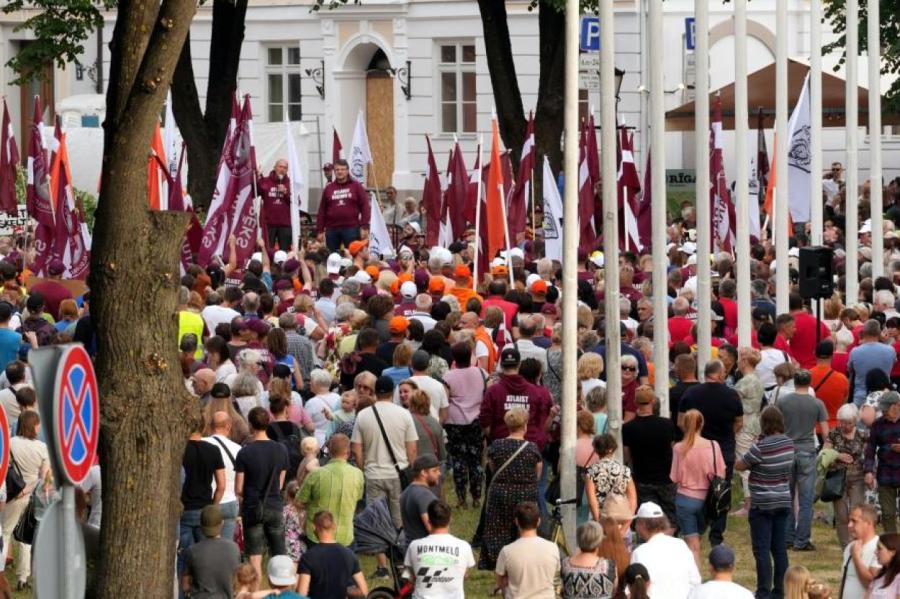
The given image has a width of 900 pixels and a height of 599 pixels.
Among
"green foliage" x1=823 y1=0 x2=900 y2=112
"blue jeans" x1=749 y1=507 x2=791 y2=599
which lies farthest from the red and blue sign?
"green foliage" x1=823 y1=0 x2=900 y2=112

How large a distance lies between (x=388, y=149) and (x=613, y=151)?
31689mm

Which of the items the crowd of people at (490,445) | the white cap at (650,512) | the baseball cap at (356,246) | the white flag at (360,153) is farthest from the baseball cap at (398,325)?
the white flag at (360,153)

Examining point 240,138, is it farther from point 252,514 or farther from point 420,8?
point 420,8

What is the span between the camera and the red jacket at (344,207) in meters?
29.0

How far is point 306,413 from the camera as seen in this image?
17.2m

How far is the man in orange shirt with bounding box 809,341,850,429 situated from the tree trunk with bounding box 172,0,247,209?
54.5 feet

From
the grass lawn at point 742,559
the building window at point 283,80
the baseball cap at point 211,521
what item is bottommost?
the grass lawn at point 742,559

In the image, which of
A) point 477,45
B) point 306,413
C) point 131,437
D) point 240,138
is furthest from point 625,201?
point 477,45

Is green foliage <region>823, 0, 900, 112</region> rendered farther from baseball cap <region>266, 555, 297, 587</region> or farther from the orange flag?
baseball cap <region>266, 555, 297, 587</region>

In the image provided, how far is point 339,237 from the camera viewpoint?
29.5 meters

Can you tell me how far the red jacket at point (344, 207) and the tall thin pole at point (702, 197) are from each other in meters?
7.30

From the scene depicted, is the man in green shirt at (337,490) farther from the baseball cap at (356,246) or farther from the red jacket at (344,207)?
the red jacket at (344,207)

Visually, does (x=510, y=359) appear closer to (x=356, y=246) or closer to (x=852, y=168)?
(x=356, y=246)

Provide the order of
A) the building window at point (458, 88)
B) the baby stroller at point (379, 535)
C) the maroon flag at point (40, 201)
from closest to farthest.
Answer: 1. the baby stroller at point (379, 535)
2. the maroon flag at point (40, 201)
3. the building window at point (458, 88)
